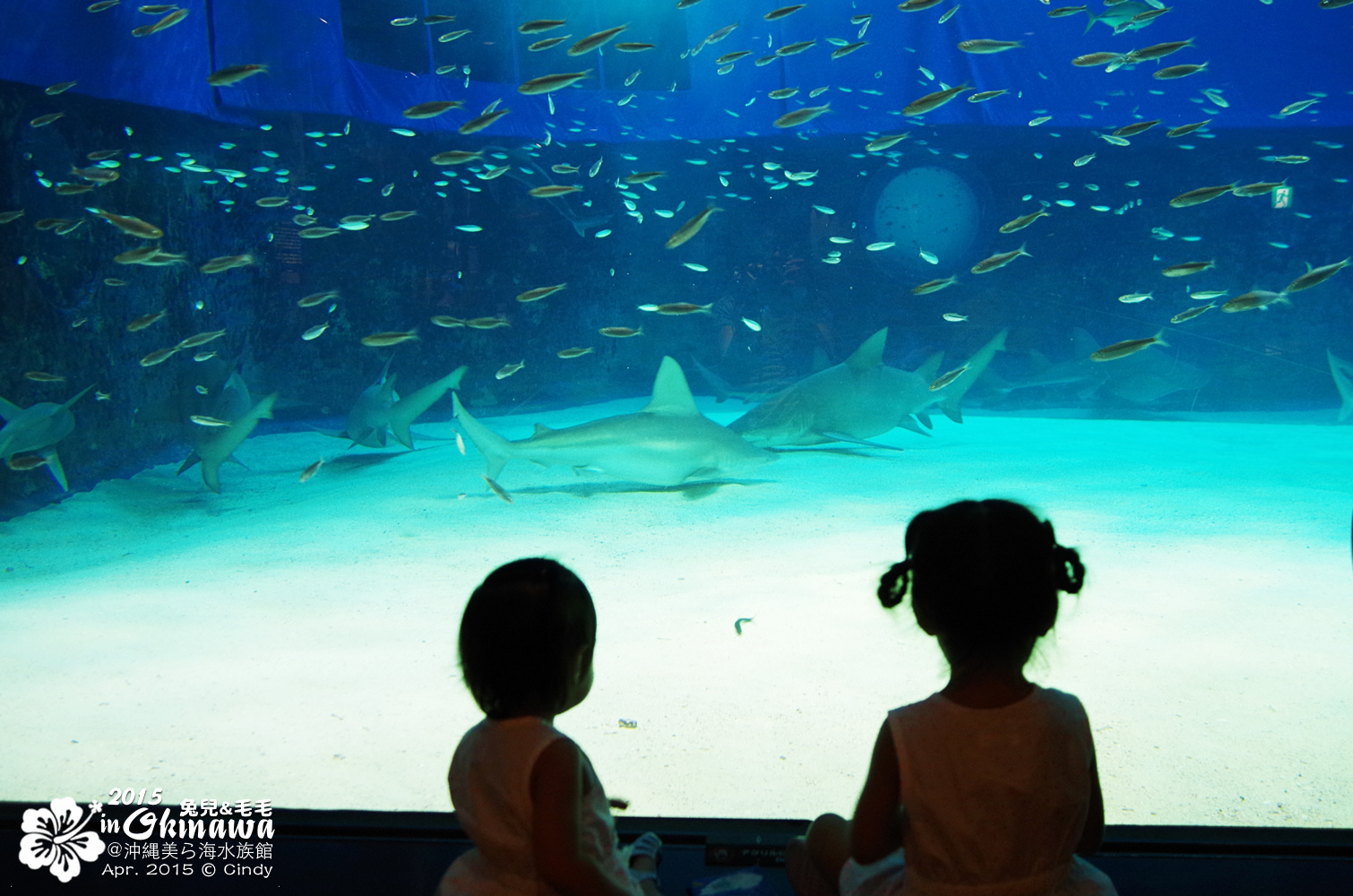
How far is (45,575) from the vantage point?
485 cm

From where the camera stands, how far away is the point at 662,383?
246 inches

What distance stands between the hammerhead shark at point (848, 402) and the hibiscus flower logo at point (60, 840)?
5.95m

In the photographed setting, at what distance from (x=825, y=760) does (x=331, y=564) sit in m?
3.58

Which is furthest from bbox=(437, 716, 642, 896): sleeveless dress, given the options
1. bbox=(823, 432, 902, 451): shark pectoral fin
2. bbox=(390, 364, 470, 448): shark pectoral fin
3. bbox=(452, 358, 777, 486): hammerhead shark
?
bbox=(823, 432, 902, 451): shark pectoral fin

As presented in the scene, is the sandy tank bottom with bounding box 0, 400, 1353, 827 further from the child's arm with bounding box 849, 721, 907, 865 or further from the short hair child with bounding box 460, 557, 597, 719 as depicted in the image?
the short hair child with bounding box 460, 557, 597, 719

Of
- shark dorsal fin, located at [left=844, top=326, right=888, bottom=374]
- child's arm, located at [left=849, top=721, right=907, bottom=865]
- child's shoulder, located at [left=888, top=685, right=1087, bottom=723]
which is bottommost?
child's arm, located at [left=849, top=721, right=907, bottom=865]

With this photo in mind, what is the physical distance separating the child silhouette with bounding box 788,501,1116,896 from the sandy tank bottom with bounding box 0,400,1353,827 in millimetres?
165

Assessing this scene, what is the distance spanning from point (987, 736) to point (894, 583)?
0.30 m

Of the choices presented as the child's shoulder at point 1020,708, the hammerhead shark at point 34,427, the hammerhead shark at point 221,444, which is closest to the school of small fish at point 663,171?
the hammerhead shark at point 221,444

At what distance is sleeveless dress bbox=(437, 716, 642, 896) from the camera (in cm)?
131

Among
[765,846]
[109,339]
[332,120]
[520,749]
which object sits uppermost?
[332,120]

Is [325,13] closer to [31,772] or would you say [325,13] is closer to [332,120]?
[332,120]

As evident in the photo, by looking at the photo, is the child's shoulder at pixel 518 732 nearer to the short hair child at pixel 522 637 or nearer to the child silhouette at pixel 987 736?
the short hair child at pixel 522 637

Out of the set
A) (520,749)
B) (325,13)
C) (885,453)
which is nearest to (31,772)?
(520,749)
